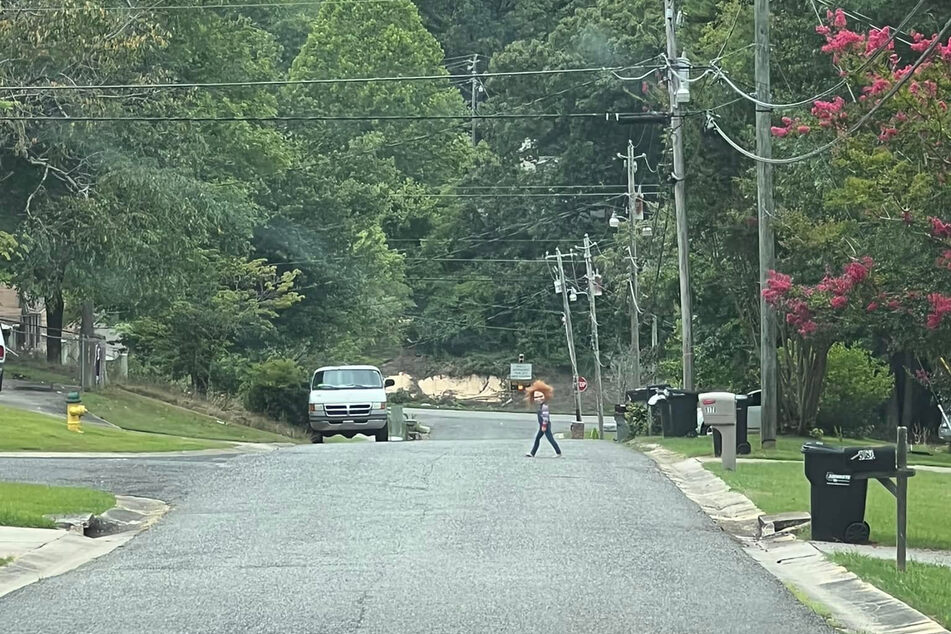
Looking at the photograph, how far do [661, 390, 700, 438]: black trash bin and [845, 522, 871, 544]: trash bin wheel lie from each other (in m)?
17.9

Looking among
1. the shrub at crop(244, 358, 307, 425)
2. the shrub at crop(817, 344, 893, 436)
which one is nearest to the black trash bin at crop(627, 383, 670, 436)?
the shrub at crop(817, 344, 893, 436)

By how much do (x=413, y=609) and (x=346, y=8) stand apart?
69664mm

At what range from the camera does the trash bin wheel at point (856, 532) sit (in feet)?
48.1

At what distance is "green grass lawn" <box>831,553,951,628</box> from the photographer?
10.7 meters

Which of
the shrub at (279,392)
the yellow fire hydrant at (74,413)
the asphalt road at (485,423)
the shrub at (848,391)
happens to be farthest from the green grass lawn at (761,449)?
the asphalt road at (485,423)

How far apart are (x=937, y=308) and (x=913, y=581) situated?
13.3 m

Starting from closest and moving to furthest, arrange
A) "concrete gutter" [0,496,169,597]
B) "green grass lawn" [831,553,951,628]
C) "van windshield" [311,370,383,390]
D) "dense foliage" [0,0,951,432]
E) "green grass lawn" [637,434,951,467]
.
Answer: "green grass lawn" [831,553,951,628]
"concrete gutter" [0,496,169,597]
"dense foliage" [0,0,951,432]
"green grass lawn" [637,434,951,467]
"van windshield" [311,370,383,390]

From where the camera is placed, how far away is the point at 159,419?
3806cm

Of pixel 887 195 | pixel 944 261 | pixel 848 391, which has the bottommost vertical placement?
pixel 848 391

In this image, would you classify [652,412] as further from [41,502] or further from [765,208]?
[41,502]

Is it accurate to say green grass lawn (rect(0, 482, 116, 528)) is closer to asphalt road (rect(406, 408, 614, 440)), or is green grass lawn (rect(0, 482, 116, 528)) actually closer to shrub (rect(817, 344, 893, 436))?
shrub (rect(817, 344, 893, 436))

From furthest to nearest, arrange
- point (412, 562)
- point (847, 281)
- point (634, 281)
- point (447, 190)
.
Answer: point (447, 190)
point (634, 281)
point (847, 281)
point (412, 562)

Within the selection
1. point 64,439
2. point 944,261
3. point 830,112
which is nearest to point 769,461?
point 944,261

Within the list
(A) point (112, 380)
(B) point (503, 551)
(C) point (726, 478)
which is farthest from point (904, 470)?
(A) point (112, 380)
